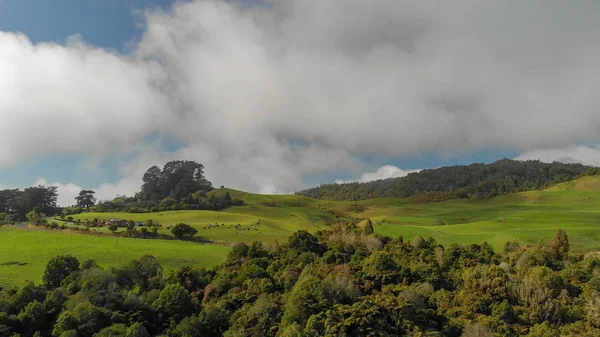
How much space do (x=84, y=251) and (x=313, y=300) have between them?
47.5 m

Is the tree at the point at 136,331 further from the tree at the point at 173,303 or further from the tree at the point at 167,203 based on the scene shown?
the tree at the point at 167,203

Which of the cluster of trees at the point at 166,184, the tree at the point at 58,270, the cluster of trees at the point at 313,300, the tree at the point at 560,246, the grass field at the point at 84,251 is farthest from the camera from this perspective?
the cluster of trees at the point at 166,184

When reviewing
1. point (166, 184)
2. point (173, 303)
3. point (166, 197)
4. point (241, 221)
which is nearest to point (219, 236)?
point (241, 221)

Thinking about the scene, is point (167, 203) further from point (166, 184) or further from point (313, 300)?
point (313, 300)

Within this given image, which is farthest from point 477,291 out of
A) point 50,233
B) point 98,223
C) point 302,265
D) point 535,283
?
point 98,223

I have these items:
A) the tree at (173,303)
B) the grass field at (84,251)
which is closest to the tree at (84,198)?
the grass field at (84,251)

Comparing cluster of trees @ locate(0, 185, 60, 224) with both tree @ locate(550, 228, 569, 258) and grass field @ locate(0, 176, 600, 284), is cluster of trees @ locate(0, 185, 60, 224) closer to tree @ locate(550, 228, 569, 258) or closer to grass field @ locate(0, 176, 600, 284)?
grass field @ locate(0, 176, 600, 284)

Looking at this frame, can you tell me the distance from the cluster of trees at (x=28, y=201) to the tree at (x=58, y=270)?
100 m

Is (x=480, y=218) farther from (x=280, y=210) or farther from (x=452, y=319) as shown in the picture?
(x=452, y=319)

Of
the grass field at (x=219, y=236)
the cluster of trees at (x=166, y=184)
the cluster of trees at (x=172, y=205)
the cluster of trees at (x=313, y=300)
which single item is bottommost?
the cluster of trees at (x=313, y=300)

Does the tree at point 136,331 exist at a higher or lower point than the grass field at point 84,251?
lower

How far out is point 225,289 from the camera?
54.3 meters

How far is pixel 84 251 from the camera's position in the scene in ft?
233

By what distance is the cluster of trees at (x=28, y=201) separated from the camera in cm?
14138
